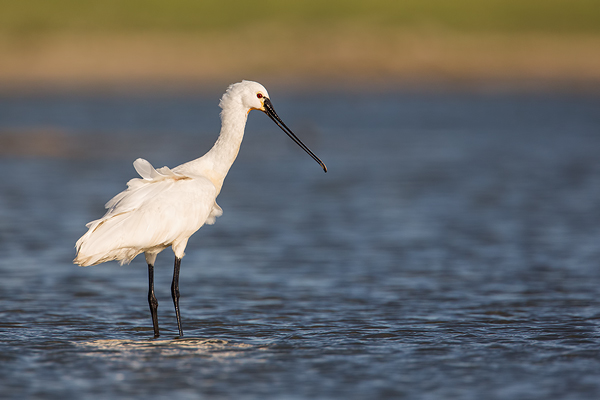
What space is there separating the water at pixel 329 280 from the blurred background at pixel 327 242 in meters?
0.04

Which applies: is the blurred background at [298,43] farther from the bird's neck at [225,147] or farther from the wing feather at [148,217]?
the wing feather at [148,217]

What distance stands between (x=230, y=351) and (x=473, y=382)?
7.17 ft

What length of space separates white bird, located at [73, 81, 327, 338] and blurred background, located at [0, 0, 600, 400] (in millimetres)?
843

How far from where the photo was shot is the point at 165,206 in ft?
28.7

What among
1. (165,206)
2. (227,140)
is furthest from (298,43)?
(165,206)

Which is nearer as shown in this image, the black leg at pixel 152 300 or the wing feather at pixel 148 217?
the wing feather at pixel 148 217

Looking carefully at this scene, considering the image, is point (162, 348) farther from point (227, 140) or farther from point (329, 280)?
point (329, 280)

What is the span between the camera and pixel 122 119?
31.6 metres

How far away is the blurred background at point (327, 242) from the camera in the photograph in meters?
7.73

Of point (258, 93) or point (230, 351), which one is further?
point (258, 93)

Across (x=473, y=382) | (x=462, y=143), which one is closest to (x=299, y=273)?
(x=473, y=382)

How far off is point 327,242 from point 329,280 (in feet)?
7.43

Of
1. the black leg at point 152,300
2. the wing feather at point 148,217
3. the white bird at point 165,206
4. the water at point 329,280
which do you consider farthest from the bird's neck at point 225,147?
the water at point 329,280

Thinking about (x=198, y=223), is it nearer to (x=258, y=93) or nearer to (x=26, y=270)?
(x=258, y=93)
